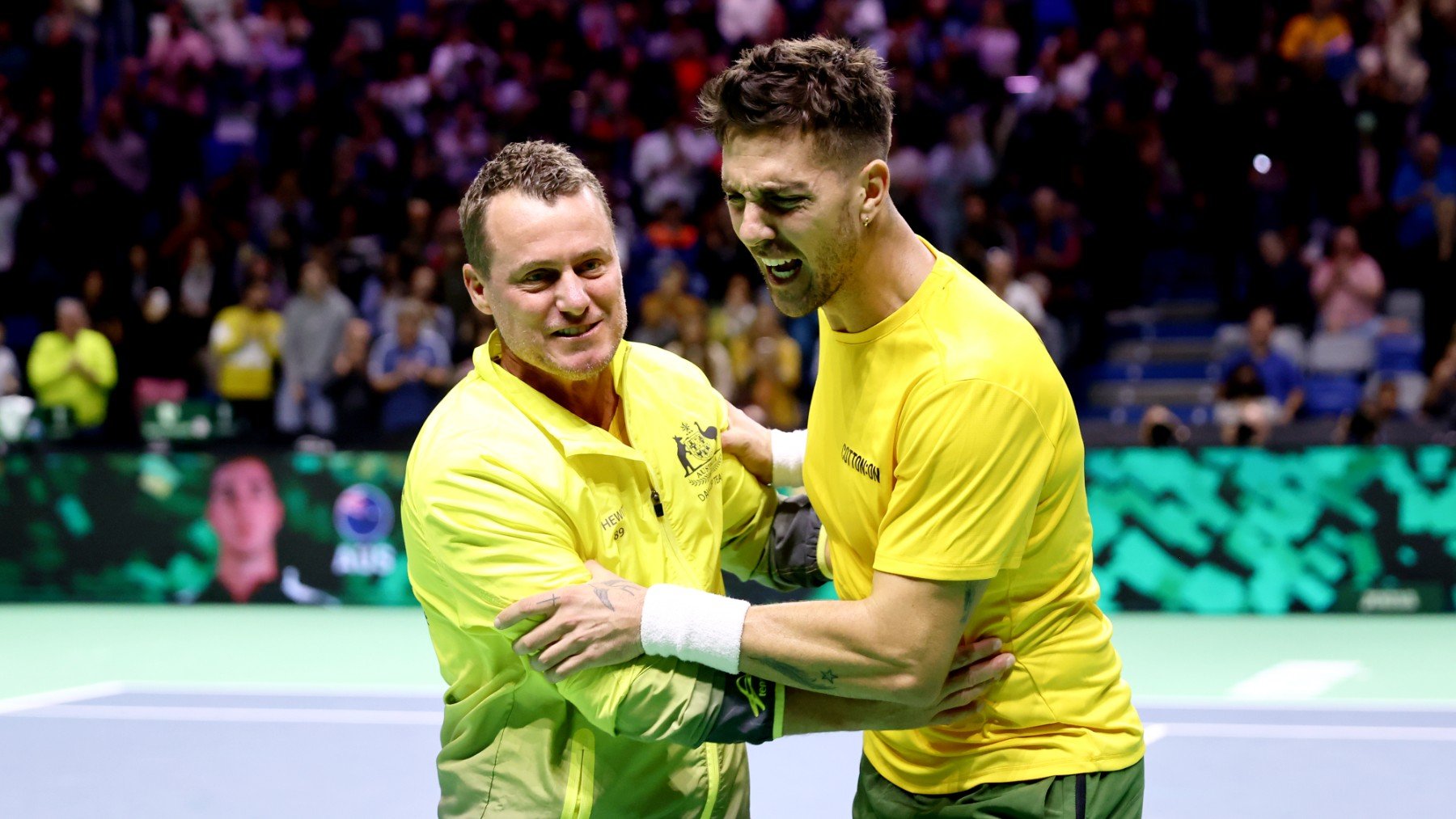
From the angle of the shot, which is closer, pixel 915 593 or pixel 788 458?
pixel 915 593

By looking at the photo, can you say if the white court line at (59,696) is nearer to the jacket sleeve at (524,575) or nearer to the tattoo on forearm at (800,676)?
the jacket sleeve at (524,575)

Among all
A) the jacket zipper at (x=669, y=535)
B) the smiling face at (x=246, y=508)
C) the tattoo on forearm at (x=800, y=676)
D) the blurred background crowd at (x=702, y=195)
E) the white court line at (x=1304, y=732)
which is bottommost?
the white court line at (x=1304, y=732)

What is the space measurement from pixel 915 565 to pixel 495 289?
115 centimetres

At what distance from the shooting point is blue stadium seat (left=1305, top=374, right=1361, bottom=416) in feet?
39.3

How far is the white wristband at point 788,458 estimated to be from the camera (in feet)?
13.0

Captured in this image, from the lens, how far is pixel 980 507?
3002mm

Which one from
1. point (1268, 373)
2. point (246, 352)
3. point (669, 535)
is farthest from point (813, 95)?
point (246, 352)

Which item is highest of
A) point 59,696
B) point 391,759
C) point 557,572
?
point 557,572

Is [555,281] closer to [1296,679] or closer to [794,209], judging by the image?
[794,209]

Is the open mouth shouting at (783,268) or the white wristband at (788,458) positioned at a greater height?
the open mouth shouting at (783,268)

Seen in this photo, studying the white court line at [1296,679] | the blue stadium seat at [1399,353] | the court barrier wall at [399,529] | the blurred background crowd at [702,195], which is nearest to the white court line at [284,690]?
the court barrier wall at [399,529]

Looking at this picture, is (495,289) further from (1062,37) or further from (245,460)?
(1062,37)

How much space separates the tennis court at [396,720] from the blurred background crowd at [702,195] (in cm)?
176

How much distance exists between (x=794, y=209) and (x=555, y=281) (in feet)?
2.03
